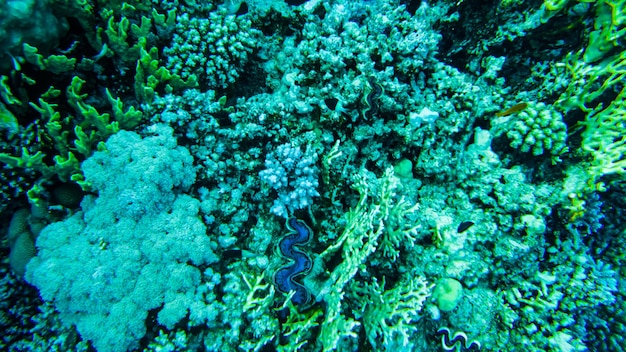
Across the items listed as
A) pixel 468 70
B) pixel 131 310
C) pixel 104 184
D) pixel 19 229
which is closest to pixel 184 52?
pixel 104 184

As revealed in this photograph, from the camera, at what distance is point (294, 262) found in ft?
9.11

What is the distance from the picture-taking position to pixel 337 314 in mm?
2633

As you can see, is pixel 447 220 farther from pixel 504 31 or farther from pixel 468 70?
pixel 504 31

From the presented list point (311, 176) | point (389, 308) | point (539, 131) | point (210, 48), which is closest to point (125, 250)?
point (311, 176)

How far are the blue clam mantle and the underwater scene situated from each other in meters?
0.02

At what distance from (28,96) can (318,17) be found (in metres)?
3.16

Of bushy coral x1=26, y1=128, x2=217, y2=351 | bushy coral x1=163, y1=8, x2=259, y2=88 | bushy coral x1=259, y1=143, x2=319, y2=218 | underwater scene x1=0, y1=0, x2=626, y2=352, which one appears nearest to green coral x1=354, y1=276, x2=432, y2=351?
underwater scene x1=0, y1=0, x2=626, y2=352

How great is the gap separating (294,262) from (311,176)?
86 cm

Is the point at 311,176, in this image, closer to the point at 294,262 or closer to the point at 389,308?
the point at 294,262

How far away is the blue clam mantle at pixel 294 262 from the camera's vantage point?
276 cm

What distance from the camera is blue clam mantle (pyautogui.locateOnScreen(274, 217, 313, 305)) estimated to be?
276 centimetres

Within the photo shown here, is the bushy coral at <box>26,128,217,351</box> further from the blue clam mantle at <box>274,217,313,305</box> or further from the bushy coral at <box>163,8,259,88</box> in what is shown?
the bushy coral at <box>163,8,259,88</box>

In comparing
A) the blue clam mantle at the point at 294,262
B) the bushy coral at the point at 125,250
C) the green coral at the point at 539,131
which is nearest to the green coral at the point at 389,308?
the blue clam mantle at the point at 294,262

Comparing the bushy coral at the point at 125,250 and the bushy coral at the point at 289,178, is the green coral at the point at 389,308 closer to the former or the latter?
the bushy coral at the point at 289,178
